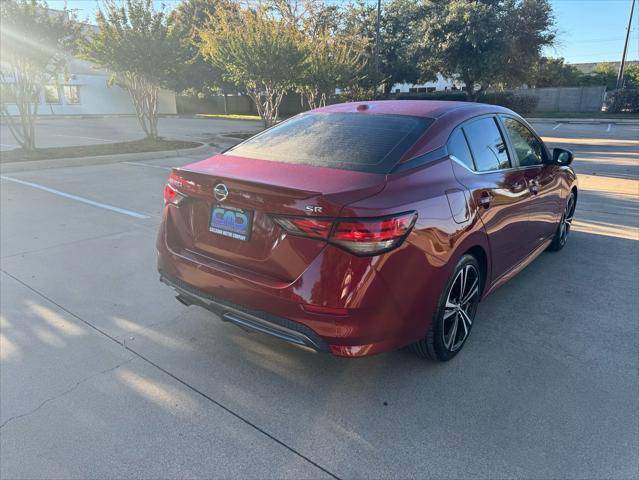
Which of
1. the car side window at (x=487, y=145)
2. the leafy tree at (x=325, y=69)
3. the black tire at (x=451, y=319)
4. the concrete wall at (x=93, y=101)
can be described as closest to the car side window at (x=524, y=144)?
the car side window at (x=487, y=145)

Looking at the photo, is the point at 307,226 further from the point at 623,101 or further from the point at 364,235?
the point at 623,101

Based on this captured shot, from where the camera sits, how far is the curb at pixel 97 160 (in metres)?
9.99

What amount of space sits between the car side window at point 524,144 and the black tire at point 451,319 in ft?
4.38

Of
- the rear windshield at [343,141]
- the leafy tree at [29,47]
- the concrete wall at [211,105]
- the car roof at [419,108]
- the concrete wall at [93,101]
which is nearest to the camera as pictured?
the rear windshield at [343,141]

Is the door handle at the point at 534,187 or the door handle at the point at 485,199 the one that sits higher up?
the door handle at the point at 485,199

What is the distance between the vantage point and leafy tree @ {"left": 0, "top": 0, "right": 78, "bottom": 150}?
1067cm

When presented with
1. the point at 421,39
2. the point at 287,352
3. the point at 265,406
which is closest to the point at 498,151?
the point at 287,352

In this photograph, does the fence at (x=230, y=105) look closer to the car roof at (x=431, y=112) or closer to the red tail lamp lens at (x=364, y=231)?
the car roof at (x=431, y=112)

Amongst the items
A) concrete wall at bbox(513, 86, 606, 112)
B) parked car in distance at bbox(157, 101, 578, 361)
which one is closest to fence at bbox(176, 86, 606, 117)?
concrete wall at bbox(513, 86, 606, 112)

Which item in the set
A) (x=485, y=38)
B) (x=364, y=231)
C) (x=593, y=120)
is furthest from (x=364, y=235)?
(x=593, y=120)

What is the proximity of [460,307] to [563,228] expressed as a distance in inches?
117

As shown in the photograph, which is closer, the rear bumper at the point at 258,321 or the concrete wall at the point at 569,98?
the rear bumper at the point at 258,321

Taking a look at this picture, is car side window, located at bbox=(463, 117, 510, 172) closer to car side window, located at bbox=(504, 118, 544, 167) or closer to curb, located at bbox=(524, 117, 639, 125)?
car side window, located at bbox=(504, 118, 544, 167)

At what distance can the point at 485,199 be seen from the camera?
3.12m
